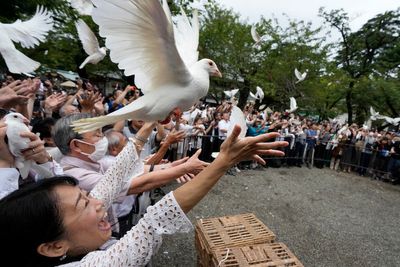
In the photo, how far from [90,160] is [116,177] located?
1.71 feet

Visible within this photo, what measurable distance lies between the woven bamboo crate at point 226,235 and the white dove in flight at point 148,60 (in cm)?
137

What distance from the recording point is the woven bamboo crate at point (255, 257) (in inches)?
91.7

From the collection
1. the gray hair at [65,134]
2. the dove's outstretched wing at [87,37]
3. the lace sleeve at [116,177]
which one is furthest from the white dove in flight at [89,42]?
the lace sleeve at [116,177]

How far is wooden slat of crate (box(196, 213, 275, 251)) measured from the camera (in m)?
2.72

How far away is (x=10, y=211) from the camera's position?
0.92 metres

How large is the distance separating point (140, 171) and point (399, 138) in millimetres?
10043

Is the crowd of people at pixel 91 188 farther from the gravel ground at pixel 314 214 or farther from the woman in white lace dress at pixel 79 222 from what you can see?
the gravel ground at pixel 314 214

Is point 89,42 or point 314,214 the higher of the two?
point 89,42

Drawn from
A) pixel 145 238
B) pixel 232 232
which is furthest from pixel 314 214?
pixel 145 238

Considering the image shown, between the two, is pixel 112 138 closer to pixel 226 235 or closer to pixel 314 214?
pixel 226 235

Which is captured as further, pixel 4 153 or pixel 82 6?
pixel 82 6

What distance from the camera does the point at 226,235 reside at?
2.84 m

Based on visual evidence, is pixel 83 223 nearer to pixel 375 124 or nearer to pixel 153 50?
pixel 153 50

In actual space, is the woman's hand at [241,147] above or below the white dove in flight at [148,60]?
below
